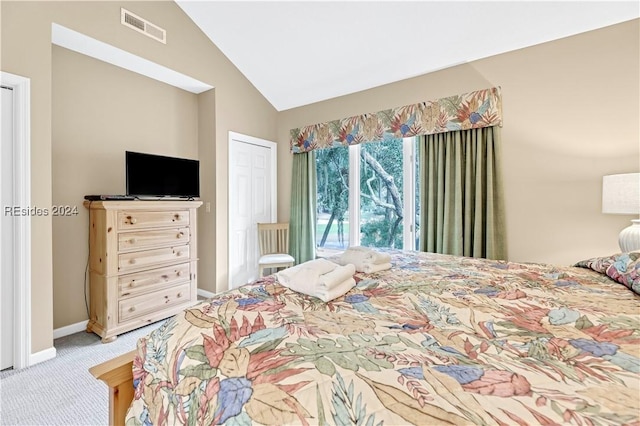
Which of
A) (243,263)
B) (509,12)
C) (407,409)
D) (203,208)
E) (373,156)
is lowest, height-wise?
(243,263)

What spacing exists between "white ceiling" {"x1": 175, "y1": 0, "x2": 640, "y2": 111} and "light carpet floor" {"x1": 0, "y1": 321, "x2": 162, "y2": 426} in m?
3.33

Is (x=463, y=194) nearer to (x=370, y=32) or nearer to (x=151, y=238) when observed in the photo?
(x=370, y=32)

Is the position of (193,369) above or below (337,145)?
below

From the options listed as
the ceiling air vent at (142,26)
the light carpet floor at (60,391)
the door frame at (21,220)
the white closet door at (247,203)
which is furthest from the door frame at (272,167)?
the door frame at (21,220)

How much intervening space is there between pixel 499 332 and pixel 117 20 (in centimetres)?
366

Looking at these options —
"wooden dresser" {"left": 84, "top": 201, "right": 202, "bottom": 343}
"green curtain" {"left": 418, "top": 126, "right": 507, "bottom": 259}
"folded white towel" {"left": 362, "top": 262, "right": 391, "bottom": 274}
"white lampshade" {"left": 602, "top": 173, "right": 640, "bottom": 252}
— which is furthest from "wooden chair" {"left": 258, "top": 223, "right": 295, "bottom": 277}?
"white lampshade" {"left": 602, "top": 173, "right": 640, "bottom": 252}

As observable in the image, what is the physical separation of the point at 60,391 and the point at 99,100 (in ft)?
8.22

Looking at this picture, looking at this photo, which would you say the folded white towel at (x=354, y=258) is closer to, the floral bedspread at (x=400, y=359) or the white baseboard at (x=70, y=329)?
the floral bedspread at (x=400, y=359)

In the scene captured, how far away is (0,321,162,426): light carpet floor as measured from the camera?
1643 millimetres

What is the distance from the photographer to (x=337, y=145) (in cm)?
374

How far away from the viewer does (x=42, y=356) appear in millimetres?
2166

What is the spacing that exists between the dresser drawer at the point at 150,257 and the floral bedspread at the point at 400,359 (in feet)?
6.02

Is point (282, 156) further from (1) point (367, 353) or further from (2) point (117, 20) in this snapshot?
(1) point (367, 353)

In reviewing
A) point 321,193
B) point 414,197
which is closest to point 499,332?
point 414,197
